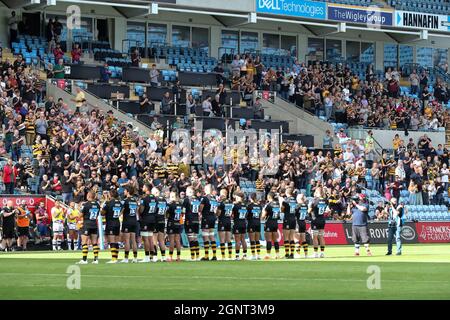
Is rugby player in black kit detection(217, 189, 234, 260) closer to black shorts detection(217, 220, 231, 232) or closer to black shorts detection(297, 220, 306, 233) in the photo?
black shorts detection(217, 220, 231, 232)

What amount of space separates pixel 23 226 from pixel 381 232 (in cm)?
1655

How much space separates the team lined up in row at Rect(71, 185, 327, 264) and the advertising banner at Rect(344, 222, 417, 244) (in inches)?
431

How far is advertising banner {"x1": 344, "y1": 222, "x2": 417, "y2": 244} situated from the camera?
46188mm

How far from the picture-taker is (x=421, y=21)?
211ft

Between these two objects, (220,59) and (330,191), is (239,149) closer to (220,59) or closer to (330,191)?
(330,191)

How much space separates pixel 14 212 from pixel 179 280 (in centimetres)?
1607

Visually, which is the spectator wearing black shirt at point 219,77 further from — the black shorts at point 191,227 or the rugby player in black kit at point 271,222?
the black shorts at point 191,227

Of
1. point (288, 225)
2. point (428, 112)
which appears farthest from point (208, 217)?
point (428, 112)

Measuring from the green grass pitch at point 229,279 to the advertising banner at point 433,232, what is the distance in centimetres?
1648

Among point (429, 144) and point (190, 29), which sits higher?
point (190, 29)
